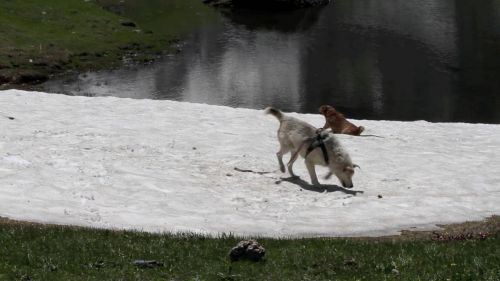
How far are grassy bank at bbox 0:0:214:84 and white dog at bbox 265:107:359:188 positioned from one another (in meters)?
34.2

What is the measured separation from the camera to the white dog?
24.2m

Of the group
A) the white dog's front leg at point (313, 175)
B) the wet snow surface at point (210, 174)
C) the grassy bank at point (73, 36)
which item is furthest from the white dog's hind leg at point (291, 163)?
the grassy bank at point (73, 36)

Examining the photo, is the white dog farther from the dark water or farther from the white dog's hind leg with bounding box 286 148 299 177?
the dark water

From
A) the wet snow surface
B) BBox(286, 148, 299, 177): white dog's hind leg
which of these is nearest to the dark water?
the wet snow surface

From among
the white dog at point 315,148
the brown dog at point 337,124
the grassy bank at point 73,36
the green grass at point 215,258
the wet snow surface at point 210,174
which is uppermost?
the green grass at point 215,258

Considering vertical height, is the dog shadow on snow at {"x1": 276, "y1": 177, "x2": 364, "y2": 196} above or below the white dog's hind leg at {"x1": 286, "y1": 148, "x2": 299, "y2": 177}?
below

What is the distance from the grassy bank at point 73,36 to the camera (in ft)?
195

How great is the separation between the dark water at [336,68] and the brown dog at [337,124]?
16.0 m

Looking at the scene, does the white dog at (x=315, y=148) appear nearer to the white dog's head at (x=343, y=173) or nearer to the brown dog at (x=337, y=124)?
the white dog's head at (x=343, y=173)

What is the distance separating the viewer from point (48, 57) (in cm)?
6122

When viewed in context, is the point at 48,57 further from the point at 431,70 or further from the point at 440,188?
the point at 440,188

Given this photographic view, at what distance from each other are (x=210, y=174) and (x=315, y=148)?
157 inches

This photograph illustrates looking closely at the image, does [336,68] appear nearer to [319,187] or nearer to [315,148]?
[319,187]

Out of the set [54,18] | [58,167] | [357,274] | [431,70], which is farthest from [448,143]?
[54,18]
